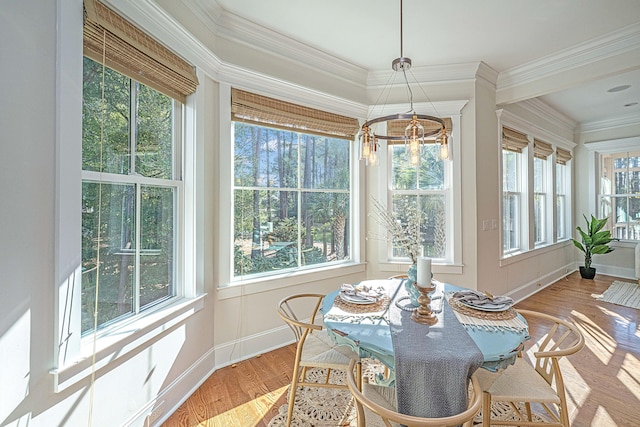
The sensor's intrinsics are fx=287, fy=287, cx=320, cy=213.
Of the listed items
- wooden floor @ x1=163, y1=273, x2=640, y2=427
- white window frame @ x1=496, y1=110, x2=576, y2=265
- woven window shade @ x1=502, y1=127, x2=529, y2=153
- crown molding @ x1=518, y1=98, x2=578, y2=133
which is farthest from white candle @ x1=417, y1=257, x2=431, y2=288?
crown molding @ x1=518, y1=98, x2=578, y2=133

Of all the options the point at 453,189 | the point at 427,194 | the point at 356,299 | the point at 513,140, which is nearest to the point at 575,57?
the point at 513,140

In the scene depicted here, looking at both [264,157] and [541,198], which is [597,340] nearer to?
[541,198]

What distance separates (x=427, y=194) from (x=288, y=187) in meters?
1.59

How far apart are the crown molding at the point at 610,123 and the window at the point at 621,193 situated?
1.62 feet

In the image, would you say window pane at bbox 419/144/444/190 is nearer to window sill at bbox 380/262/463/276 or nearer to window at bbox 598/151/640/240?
window sill at bbox 380/262/463/276

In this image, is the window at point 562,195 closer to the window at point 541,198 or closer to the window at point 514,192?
the window at point 541,198

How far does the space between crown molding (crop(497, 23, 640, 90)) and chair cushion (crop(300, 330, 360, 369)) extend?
136 inches

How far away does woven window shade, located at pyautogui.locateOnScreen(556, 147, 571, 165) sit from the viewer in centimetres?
505

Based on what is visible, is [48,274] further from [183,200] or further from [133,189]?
[183,200]

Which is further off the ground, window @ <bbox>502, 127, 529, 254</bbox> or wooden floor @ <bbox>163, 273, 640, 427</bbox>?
window @ <bbox>502, 127, 529, 254</bbox>

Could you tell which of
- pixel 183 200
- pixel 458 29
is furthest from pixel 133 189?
pixel 458 29

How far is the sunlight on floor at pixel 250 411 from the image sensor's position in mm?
1762

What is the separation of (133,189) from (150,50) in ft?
2.63

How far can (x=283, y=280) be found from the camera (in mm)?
2678
